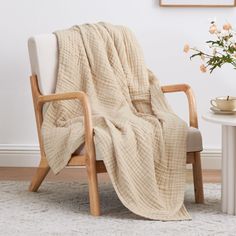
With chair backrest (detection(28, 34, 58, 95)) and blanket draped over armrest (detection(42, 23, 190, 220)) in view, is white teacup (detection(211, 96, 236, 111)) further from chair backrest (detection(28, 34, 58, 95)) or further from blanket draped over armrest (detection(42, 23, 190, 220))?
chair backrest (detection(28, 34, 58, 95))

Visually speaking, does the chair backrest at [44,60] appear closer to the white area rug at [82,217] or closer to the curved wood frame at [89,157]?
the curved wood frame at [89,157]

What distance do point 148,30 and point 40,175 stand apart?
1.16 metres

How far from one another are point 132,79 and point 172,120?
460 millimetres

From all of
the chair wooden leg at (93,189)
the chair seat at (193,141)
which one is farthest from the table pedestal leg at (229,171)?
the chair wooden leg at (93,189)

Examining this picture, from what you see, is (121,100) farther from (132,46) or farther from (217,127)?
(217,127)

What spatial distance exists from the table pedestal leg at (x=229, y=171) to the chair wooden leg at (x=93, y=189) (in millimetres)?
575

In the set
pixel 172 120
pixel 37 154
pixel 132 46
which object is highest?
pixel 132 46

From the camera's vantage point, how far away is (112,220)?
3113 millimetres

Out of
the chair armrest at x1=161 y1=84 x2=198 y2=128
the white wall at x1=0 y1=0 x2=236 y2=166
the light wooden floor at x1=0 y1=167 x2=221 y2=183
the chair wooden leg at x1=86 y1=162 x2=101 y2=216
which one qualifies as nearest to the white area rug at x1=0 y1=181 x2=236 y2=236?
the chair wooden leg at x1=86 y1=162 x2=101 y2=216

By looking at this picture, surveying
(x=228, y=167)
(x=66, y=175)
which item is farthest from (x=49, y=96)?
(x=228, y=167)

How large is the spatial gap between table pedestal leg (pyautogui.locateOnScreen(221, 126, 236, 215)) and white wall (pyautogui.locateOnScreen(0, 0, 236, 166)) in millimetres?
1084

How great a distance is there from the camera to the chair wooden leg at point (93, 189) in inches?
125

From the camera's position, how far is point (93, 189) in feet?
10.4

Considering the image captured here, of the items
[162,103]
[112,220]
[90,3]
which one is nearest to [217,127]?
[162,103]
